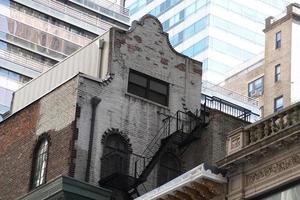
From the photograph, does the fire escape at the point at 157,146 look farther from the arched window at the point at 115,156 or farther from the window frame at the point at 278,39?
the window frame at the point at 278,39

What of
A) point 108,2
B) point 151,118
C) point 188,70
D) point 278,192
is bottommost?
point 278,192

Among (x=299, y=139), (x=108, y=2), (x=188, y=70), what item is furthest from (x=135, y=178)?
(x=108, y=2)

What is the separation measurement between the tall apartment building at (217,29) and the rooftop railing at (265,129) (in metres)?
77.1

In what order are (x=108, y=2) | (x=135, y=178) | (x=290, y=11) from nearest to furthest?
(x=135, y=178) → (x=290, y=11) → (x=108, y=2)

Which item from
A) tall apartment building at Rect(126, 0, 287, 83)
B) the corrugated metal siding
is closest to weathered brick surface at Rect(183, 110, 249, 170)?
the corrugated metal siding

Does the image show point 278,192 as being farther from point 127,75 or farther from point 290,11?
point 290,11

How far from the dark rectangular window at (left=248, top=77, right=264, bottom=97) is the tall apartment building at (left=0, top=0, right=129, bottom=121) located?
60.3ft

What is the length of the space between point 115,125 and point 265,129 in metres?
10.0

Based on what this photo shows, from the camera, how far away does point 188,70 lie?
41.6m

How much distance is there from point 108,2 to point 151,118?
227ft

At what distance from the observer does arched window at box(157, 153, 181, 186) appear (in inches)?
1510

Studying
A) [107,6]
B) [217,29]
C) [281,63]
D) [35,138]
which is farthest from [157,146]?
[217,29]

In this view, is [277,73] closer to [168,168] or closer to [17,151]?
[168,168]

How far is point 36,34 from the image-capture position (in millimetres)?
96938
